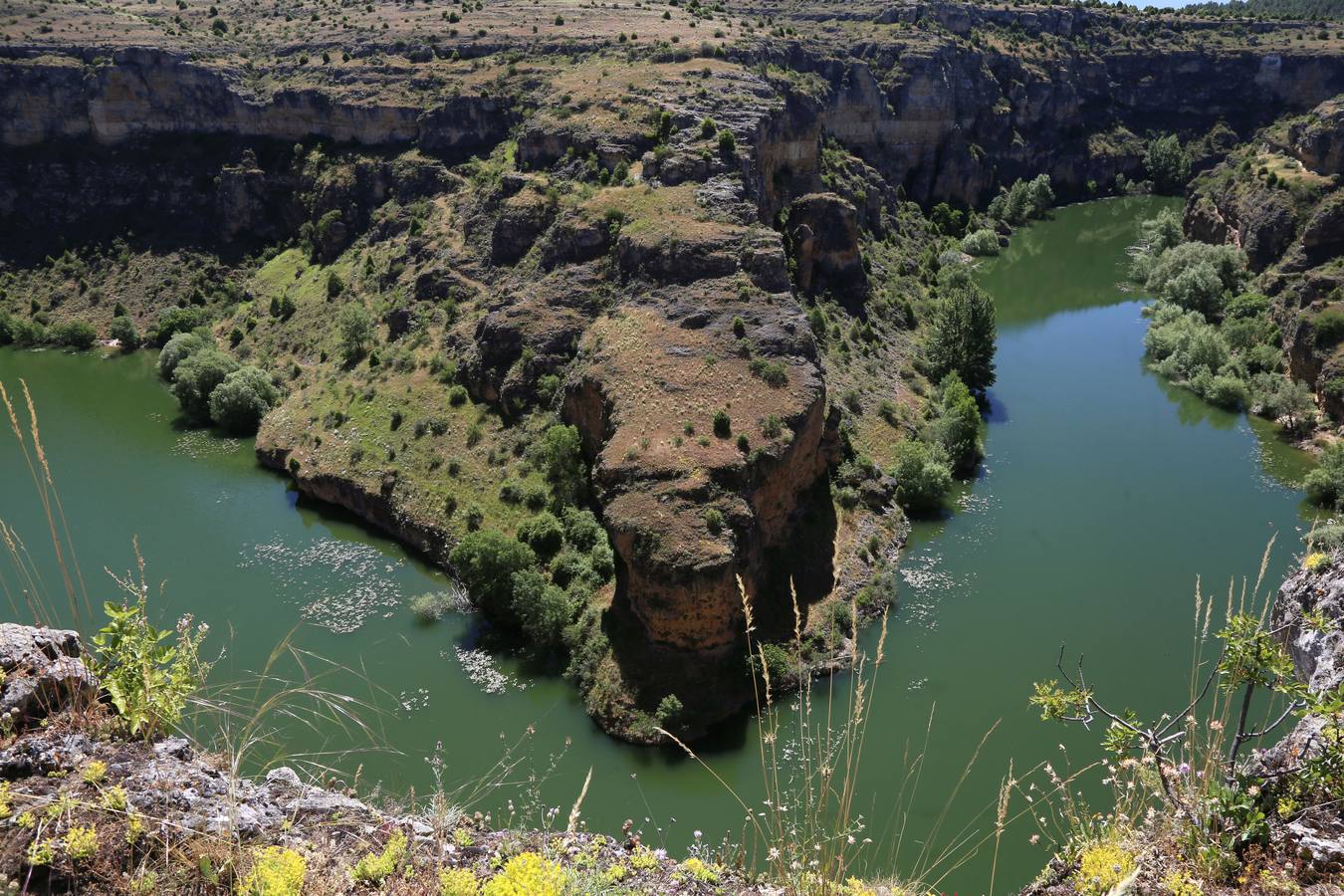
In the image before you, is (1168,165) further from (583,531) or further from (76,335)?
(76,335)

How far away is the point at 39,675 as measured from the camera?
793cm

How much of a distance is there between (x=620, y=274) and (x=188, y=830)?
41.4 m

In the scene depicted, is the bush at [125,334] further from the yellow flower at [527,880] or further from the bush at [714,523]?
the yellow flower at [527,880]

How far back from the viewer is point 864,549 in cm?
3762

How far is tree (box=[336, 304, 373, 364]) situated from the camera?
52125 millimetres

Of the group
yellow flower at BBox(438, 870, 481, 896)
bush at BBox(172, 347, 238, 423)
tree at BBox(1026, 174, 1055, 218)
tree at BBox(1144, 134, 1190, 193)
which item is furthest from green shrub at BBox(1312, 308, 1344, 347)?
bush at BBox(172, 347, 238, 423)

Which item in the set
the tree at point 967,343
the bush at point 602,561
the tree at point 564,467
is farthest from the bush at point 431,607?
the tree at point 967,343

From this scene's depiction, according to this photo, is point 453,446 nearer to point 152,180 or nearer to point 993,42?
point 152,180

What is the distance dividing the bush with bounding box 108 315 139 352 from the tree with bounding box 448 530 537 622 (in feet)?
144

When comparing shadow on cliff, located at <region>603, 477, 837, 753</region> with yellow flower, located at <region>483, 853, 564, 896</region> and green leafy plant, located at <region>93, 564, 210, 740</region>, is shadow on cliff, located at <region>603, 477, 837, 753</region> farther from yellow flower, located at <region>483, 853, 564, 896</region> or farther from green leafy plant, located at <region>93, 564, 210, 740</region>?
yellow flower, located at <region>483, 853, 564, 896</region>

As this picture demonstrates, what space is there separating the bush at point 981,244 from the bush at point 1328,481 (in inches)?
1719

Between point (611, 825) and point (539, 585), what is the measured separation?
9792 mm

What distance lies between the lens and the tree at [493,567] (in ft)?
112

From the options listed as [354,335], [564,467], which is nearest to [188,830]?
[564,467]
